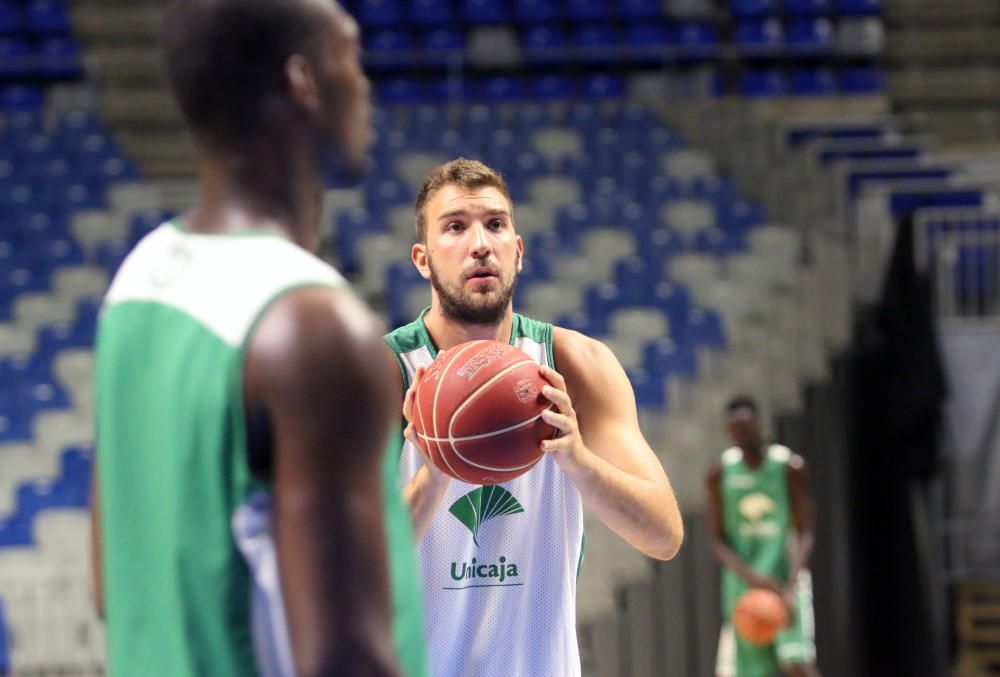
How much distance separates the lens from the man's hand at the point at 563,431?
9.86ft

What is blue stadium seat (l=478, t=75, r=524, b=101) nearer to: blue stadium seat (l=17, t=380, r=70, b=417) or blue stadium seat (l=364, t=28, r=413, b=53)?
blue stadium seat (l=364, t=28, r=413, b=53)

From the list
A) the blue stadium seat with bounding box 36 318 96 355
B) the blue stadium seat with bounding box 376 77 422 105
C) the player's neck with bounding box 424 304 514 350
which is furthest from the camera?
the blue stadium seat with bounding box 376 77 422 105

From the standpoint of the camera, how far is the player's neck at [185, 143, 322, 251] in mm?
1764

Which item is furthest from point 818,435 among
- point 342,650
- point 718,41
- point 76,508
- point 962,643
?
point 342,650

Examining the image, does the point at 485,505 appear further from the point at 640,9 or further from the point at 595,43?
the point at 640,9

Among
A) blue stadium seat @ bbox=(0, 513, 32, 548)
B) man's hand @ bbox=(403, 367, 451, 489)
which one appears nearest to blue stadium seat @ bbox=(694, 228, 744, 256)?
blue stadium seat @ bbox=(0, 513, 32, 548)

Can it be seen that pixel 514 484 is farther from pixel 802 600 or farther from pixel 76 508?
pixel 76 508

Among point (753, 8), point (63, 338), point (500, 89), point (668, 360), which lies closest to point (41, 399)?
point (63, 338)

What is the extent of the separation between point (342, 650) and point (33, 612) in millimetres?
7472

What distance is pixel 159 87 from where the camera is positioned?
14906mm

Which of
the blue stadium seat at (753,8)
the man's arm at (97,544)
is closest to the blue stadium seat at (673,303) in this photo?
the blue stadium seat at (753,8)

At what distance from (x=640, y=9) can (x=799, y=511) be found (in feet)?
25.7

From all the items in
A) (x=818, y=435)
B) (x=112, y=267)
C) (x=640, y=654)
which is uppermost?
(x=112, y=267)

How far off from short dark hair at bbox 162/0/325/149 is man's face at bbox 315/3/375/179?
0.07ft
